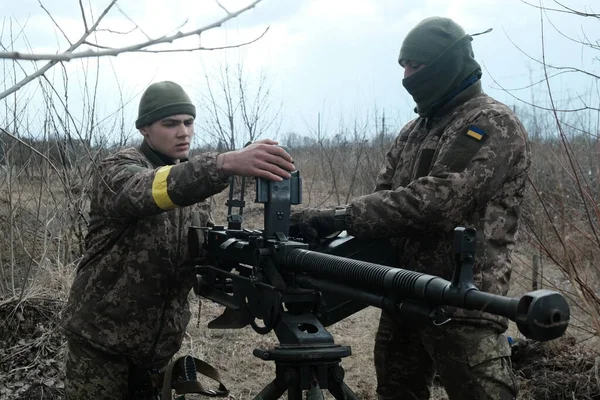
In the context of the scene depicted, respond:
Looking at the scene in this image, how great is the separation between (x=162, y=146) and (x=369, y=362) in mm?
3726

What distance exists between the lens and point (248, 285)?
8.94ft

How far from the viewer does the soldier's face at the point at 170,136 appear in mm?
3365

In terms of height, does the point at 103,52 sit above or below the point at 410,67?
below

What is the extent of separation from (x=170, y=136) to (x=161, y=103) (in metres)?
0.17

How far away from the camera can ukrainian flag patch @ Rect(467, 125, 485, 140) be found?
9.89ft

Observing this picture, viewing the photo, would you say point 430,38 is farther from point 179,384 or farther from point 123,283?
point 179,384

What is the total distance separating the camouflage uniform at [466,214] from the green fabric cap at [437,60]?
7 centimetres

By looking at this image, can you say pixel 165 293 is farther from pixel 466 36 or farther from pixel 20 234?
pixel 20 234

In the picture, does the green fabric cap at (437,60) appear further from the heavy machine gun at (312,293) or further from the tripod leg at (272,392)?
the tripod leg at (272,392)

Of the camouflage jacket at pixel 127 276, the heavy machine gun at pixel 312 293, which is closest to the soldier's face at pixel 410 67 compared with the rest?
the heavy machine gun at pixel 312 293

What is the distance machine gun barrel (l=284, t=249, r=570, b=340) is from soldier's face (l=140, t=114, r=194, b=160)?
1171mm

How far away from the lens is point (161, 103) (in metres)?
3.34

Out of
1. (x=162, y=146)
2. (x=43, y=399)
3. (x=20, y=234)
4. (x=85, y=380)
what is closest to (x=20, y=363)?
(x=43, y=399)

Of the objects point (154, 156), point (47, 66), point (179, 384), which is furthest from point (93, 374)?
point (47, 66)
